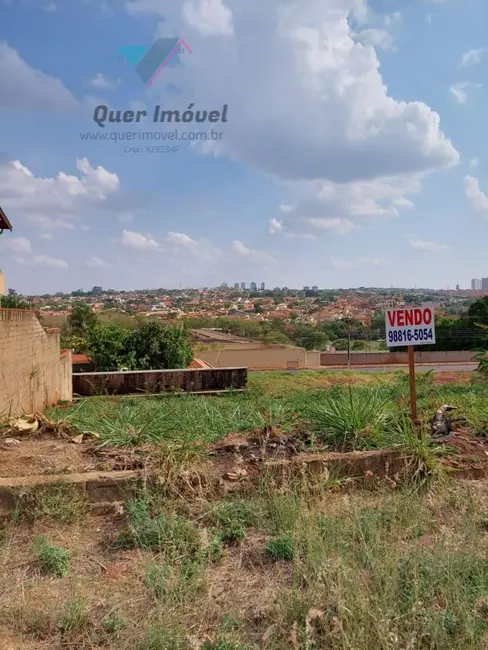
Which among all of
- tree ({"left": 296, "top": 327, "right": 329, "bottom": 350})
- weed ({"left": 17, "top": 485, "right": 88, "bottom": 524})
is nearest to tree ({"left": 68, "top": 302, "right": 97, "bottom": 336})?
tree ({"left": 296, "top": 327, "right": 329, "bottom": 350})

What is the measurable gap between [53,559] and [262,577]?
1.22m

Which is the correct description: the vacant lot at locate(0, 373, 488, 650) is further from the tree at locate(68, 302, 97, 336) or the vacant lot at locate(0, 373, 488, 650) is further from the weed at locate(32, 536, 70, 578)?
the tree at locate(68, 302, 97, 336)

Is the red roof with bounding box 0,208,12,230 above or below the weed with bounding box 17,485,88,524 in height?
above

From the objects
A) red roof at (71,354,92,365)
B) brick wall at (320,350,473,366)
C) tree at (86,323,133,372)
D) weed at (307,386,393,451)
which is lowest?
brick wall at (320,350,473,366)

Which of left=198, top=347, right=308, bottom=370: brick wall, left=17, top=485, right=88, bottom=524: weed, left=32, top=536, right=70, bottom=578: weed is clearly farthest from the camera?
left=198, top=347, right=308, bottom=370: brick wall

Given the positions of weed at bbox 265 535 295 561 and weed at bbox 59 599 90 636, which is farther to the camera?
weed at bbox 265 535 295 561

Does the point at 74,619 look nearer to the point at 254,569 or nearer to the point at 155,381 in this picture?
the point at 254,569

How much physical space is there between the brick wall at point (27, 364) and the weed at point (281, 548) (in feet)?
18.0

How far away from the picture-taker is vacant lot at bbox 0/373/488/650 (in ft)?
7.22

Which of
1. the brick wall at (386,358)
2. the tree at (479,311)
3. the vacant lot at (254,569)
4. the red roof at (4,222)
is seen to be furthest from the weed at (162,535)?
the tree at (479,311)

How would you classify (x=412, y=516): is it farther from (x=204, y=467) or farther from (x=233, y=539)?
(x=204, y=467)

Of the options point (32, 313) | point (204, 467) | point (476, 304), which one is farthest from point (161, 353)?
point (476, 304)

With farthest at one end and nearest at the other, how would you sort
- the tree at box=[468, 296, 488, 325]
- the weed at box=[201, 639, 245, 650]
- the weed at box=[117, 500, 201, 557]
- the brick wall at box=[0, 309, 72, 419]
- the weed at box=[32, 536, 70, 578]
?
the tree at box=[468, 296, 488, 325] < the brick wall at box=[0, 309, 72, 419] < the weed at box=[117, 500, 201, 557] < the weed at box=[32, 536, 70, 578] < the weed at box=[201, 639, 245, 650]

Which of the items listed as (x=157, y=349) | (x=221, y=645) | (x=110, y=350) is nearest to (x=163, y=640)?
(x=221, y=645)
